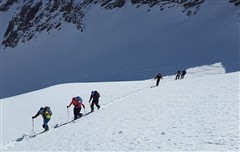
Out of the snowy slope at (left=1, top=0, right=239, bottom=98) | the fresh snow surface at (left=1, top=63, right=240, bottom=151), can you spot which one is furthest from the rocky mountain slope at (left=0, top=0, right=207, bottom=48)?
the fresh snow surface at (left=1, top=63, right=240, bottom=151)

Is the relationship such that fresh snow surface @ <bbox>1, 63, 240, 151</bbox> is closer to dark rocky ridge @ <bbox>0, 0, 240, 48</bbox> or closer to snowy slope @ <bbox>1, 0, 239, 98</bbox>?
snowy slope @ <bbox>1, 0, 239, 98</bbox>

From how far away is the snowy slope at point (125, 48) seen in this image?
155 ft

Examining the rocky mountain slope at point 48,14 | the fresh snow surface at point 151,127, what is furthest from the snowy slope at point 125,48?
the fresh snow surface at point 151,127

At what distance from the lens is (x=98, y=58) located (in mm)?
55625

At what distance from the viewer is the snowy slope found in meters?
47.4

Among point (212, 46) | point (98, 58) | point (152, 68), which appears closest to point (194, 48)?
point (212, 46)

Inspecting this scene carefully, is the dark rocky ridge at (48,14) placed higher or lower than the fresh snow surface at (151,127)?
higher

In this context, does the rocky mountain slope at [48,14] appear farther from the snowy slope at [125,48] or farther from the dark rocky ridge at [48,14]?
the snowy slope at [125,48]

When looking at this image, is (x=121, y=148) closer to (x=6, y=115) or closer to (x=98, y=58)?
(x=6, y=115)

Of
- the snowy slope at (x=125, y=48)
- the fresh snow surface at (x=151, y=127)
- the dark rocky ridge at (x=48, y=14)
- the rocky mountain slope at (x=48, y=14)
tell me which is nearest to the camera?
the fresh snow surface at (x=151, y=127)

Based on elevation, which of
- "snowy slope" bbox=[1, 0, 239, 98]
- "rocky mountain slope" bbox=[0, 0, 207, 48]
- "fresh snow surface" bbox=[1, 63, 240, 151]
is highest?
"rocky mountain slope" bbox=[0, 0, 207, 48]

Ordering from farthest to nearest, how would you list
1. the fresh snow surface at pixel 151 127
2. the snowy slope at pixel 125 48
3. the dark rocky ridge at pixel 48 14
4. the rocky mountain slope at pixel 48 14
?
1. the dark rocky ridge at pixel 48 14
2. the rocky mountain slope at pixel 48 14
3. the snowy slope at pixel 125 48
4. the fresh snow surface at pixel 151 127

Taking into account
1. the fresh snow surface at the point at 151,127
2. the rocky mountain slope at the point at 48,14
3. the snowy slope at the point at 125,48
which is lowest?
the fresh snow surface at the point at 151,127

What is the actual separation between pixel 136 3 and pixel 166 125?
5806 cm
